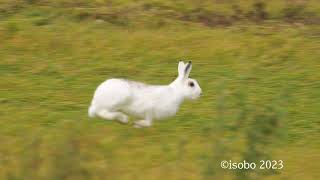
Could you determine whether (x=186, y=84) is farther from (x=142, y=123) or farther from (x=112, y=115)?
(x=112, y=115)

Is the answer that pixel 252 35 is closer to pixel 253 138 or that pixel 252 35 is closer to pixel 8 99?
pixel 8 99

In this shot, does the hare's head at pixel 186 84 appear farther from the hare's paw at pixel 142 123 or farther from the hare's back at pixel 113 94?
the hare's back at pixel 113 94

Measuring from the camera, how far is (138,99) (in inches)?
322

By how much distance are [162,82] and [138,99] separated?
261cm

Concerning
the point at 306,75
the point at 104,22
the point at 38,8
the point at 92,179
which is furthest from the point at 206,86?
the point at 92,179

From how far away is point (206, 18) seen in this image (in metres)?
13.9

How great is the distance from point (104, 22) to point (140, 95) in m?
5.35

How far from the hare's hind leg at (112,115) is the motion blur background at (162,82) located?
146 millimetres

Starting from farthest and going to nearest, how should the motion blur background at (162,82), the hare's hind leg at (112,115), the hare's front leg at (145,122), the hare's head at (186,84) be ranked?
the hare's head at (186,84) → the hare's front leg at (145,122) → the hare's hind leg at (112,115) → the motion blur background at (162,82)

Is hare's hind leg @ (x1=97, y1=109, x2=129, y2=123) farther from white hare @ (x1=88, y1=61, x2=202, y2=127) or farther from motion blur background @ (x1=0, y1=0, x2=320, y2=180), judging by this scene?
motion blur background @ (x1=0, y1=0, x2=320, y2=180)

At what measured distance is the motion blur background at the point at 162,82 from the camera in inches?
239

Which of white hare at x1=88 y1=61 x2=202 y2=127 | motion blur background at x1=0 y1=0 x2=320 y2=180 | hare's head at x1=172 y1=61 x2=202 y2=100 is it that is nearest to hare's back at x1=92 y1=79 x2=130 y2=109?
white hare at x1=88 y1=61 x2=202 y2=127

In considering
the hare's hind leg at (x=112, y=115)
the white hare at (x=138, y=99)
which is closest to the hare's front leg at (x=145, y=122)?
the white hare at (x=138, y=99)

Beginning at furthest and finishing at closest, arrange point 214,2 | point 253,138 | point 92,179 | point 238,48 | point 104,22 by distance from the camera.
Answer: point 214,2 → point 104,22 → point 238,48 → point 253,138 → point 92,179
